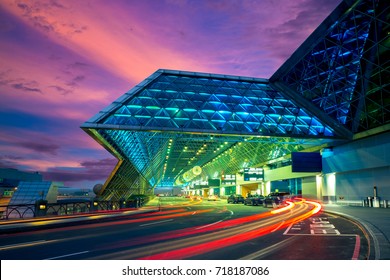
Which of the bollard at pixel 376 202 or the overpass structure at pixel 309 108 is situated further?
the bollard at pixel 376 202

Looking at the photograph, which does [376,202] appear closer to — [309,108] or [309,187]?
[309,108]

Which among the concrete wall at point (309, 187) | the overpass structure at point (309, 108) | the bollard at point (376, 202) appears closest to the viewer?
→ the overpass structure at point (309, 108)

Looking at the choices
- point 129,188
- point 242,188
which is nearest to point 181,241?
point 129,188

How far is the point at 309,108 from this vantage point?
42.3 m

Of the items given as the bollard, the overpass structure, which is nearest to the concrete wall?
the overpass structure

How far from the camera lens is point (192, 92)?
137ft

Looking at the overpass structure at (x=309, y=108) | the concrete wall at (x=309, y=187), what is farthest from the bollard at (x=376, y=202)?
the concrete wall at (x=309, y=187)

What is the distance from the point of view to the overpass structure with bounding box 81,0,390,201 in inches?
1259

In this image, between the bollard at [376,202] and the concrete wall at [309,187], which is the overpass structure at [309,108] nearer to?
the concrete wall at [309,187]

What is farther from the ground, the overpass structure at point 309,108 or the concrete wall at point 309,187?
the overpass structure at point 309,108

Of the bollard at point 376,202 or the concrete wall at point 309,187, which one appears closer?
the bollard at point 376,202

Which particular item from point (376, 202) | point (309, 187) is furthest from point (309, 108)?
point (309, 187)

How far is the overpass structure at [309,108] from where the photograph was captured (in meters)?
32.0

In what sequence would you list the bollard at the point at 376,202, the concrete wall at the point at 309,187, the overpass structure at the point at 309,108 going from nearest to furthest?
the overpass structure at the point at 309,108, the bollard at the point at 376,202, the concrete wall at the point at 309,187
